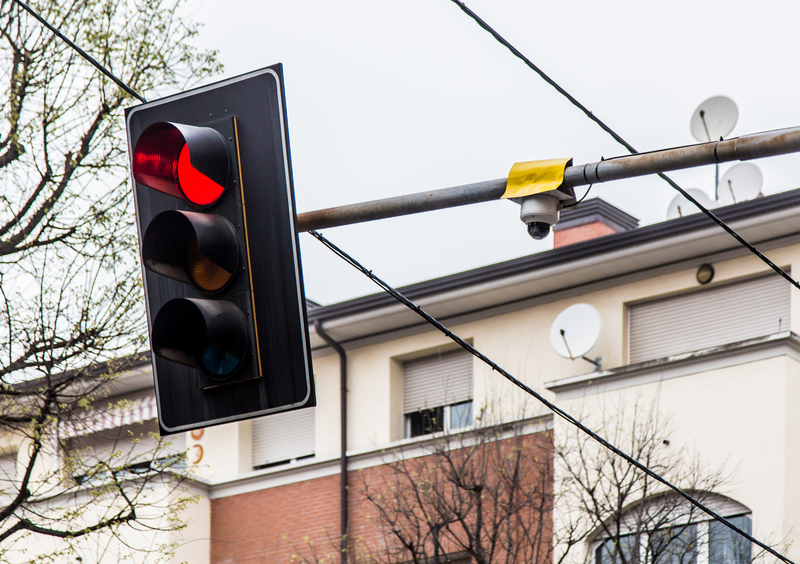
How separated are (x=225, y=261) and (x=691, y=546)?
1102 centimetres

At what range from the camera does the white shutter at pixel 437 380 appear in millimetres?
19062

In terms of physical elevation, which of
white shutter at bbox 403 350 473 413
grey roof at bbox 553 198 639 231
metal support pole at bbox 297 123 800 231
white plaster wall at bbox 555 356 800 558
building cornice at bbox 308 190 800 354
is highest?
grey roof at bbox 553 198 639 231

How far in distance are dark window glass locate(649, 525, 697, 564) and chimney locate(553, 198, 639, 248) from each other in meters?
7.34

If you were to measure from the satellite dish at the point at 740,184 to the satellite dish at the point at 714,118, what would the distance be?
0.94 m

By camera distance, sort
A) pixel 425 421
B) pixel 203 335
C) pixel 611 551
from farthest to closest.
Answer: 1. pixel 425 421
2. pixel 611 551
3. pixel 203 335

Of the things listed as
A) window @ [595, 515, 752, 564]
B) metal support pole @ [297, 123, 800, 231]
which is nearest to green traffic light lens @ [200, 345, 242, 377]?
metal support pole @ [297, 123, 800, 231]

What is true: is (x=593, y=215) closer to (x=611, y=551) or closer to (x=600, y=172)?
(x=611, y=551)

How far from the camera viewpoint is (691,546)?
1342 centimetres

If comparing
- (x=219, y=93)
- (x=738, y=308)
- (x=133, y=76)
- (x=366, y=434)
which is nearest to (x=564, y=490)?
(x=738, y=308)

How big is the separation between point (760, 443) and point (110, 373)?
25.8 feet

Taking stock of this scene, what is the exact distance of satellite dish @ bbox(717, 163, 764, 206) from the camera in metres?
19.3

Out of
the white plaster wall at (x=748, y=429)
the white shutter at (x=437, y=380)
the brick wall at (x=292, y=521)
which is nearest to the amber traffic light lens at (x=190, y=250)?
the white plaster wall at (x=748, y=429)

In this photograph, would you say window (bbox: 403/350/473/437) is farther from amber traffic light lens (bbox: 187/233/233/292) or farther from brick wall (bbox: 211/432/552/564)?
amber traffic light lens (bbox: 187/233/233/292)

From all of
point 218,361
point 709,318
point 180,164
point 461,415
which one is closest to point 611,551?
point 709,318
